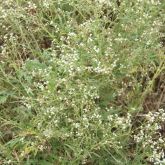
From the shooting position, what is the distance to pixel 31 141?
2408 millimetres

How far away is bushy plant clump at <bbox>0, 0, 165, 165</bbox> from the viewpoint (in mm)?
2336

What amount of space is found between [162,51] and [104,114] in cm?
60

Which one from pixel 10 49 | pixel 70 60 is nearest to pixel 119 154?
pixel 70 60

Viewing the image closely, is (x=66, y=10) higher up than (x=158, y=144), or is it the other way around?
(x=66, y=10)

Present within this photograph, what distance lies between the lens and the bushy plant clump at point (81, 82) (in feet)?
7.66

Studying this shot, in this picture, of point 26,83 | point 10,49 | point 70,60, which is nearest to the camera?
point 70,60

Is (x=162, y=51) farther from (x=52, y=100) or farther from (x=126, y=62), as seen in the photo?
(x=52, y=100)

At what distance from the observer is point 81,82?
245 centimetres

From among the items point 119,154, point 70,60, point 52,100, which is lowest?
point 119,154

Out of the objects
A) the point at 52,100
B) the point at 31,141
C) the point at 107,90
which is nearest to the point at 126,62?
the point at 107,90

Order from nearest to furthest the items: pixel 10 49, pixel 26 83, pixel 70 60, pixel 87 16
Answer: pixel 70 60 < pixel 26 83 < pixel 10 49 < pixel 87 16

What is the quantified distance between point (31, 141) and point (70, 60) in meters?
0.50

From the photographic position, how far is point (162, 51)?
275cm

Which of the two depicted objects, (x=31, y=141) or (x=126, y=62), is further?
(x=126, y=62)
